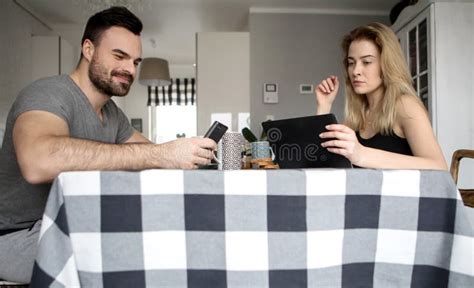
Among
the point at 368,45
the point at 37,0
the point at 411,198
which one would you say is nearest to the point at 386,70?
the point at 368,45

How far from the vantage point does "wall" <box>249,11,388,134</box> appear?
14.0 ft

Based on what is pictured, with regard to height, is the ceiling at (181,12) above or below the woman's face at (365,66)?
above

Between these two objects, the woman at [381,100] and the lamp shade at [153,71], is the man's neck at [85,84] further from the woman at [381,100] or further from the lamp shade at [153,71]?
the lamp shade at [153,71]

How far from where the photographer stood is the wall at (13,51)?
3771 millimetres

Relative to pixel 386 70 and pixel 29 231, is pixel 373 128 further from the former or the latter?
pixel 29 231

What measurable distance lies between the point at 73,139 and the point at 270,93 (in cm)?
356

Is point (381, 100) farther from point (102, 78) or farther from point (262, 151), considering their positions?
point (102, 78)

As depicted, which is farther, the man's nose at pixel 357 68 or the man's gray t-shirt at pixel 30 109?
the man's nose at pixel 357 68

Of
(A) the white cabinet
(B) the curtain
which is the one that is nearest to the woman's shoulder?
(A) the white cabinet

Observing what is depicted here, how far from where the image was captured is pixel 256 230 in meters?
0.65

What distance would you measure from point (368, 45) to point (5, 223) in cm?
137

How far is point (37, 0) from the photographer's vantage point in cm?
403

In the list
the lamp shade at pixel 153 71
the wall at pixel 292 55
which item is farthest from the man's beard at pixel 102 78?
the lamp shade at pixel 153 71

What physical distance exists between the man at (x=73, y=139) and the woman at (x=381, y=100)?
2.05ft
